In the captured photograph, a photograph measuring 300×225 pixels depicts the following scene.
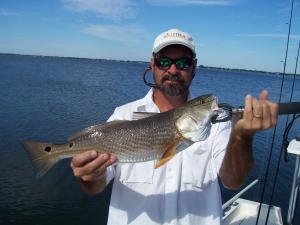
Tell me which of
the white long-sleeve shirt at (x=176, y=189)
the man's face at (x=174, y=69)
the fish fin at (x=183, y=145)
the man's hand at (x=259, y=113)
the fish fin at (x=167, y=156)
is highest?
the man's face at (x=174, y=69)

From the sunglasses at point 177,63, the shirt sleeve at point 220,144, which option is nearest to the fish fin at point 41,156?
the sunglasses at point 177,63

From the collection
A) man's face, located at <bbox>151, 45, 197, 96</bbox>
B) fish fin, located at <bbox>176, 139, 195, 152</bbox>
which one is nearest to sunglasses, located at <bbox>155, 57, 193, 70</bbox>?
man's face, located at <bbox>151, 45, 197, 96</bbox>

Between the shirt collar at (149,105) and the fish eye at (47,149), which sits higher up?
the shirt collar at (149,105)

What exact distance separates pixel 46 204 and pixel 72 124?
11.1 meters

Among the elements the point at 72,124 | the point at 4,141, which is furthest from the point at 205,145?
the point at 72,124

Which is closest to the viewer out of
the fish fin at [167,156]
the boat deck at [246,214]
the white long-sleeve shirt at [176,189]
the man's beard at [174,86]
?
the fish fin at [167,156]

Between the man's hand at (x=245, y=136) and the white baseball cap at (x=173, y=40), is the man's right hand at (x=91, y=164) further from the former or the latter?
the white baseball cap at (x=173, y=40)

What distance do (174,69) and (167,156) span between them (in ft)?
4.17

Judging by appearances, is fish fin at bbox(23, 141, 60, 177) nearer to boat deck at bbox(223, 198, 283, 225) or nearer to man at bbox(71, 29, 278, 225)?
man at bbox(71, 29, 278, 225)

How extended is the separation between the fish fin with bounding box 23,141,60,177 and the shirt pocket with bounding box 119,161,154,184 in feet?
2.54

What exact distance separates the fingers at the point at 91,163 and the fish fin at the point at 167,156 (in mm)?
492

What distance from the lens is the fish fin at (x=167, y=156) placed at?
337 centimetres

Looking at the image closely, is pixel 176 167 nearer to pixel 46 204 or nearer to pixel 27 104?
pixel 46 204

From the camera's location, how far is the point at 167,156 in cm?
342
